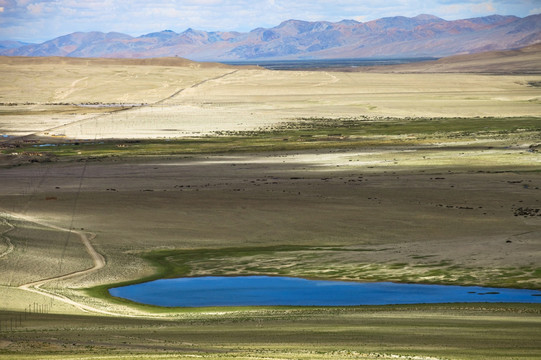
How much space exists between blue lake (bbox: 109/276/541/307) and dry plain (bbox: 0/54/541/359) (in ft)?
3.17

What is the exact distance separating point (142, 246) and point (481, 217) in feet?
55.9

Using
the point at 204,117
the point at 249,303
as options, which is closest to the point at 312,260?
the point at 249,303

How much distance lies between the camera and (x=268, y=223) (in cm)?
4097

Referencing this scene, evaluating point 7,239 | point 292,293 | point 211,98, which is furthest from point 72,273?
point 211,98

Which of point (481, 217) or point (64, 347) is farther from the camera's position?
point (481, 217)

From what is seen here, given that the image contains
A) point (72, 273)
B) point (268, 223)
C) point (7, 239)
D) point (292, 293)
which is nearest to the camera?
point (292, 293)

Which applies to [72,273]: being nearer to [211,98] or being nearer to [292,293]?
[292,293]

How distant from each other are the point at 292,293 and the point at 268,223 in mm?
11146

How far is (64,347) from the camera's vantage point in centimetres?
1952

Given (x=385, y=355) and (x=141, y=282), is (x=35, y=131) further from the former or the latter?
(x=385, y=355)

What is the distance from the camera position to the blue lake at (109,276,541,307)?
2819 cm

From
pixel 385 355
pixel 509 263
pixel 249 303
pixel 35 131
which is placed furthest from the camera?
pixel 35 131

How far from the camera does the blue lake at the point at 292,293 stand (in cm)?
2819

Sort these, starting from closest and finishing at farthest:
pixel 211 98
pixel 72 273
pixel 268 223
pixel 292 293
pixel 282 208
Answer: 1. pixel 292 293
2. pixel 72 273
3. pixel 268 223
4. pixel 282 208
5. pixel 211 98
